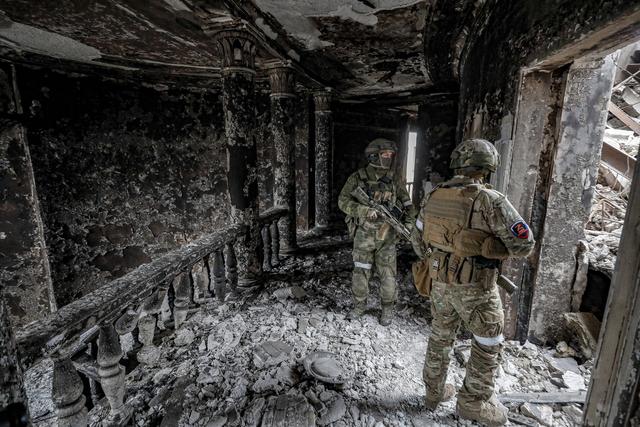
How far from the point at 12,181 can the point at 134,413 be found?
438cm

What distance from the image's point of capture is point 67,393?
1454mm

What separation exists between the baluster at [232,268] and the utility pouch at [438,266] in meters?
2.29

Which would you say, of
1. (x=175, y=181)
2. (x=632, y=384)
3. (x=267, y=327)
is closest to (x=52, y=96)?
(x=175, y=181)

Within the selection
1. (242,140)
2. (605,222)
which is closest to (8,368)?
(242,140)

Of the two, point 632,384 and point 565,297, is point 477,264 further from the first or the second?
point 565,297

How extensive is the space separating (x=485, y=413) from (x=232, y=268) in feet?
8.97

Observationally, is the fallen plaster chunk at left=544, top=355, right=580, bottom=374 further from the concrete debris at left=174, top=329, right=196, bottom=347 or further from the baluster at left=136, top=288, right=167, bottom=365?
the baluster at left=136, top=288, right=167, bottom=365

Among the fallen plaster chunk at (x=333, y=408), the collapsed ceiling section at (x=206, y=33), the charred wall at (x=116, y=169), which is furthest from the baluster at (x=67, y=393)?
the charred wall at (x=116, y=169)

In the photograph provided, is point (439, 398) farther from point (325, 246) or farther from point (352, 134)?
point (352, 134)

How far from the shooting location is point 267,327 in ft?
9.39

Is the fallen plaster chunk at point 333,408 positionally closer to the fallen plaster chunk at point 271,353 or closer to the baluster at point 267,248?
the fallen plaster chunk at point 271,353

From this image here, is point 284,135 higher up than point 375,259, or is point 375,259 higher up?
point 284,135

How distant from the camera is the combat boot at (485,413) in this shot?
71.8 inches

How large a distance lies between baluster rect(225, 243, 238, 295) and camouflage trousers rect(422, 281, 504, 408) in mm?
2309
